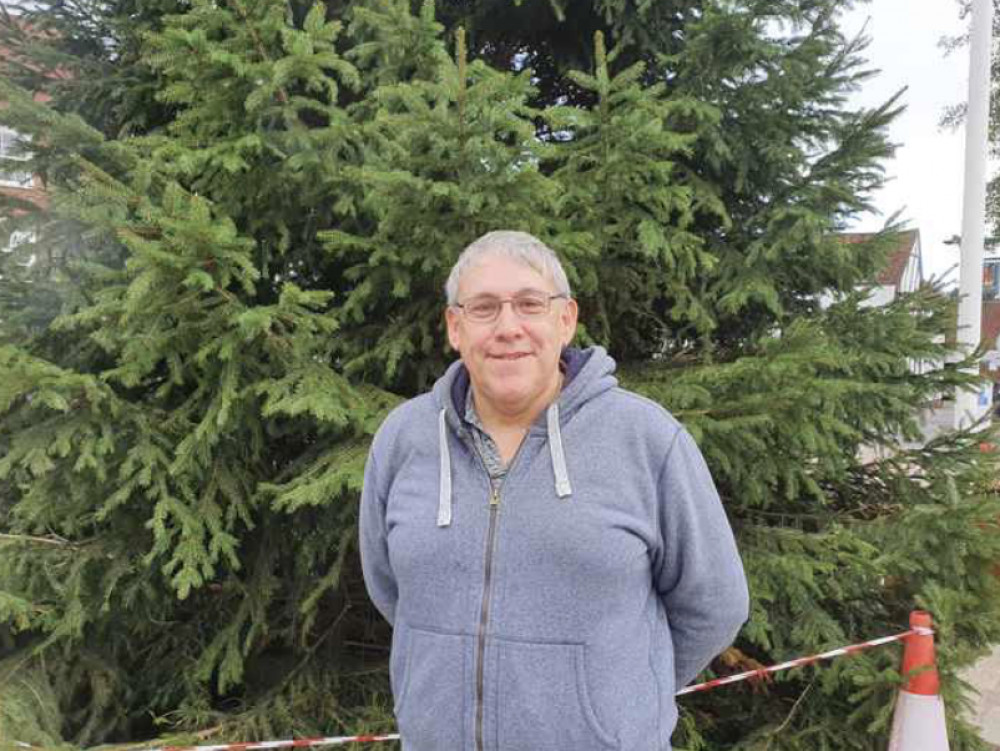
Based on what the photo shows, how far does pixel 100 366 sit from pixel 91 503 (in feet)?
2.02

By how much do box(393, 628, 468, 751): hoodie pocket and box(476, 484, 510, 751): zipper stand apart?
1.2 inches

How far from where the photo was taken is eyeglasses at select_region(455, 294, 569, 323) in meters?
1.53

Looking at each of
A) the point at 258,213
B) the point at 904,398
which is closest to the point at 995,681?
the point at 904,398

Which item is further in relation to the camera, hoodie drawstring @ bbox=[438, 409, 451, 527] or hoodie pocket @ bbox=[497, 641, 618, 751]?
hoodie drawstring @ bbox=[438, 409, 451, 527]

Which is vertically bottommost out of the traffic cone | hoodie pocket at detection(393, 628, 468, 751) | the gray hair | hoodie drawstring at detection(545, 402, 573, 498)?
the traffic cone

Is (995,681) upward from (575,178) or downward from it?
downward

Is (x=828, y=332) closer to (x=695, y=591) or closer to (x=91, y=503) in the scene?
(x=695, y=591)

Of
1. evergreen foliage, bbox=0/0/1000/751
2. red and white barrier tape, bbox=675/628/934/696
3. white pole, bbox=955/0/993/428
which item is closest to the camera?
evergreen foliage, bbox=0/0/1000/751

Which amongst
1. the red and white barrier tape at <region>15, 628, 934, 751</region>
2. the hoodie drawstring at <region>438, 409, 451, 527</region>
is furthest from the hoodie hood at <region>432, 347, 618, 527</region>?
the red and white barrier tape at <region>15, 628, 934, 751</region>

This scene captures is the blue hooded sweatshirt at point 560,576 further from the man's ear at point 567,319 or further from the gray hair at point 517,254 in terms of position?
the gray hair at point 517,254

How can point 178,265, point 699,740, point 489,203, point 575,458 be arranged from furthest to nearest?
point 699,740 < point 489,203 < point 178,265 < point 575,458

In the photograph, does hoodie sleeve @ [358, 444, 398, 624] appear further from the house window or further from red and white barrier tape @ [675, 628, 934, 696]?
the house window

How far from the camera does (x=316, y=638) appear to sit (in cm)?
338

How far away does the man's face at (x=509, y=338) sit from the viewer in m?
1.51
